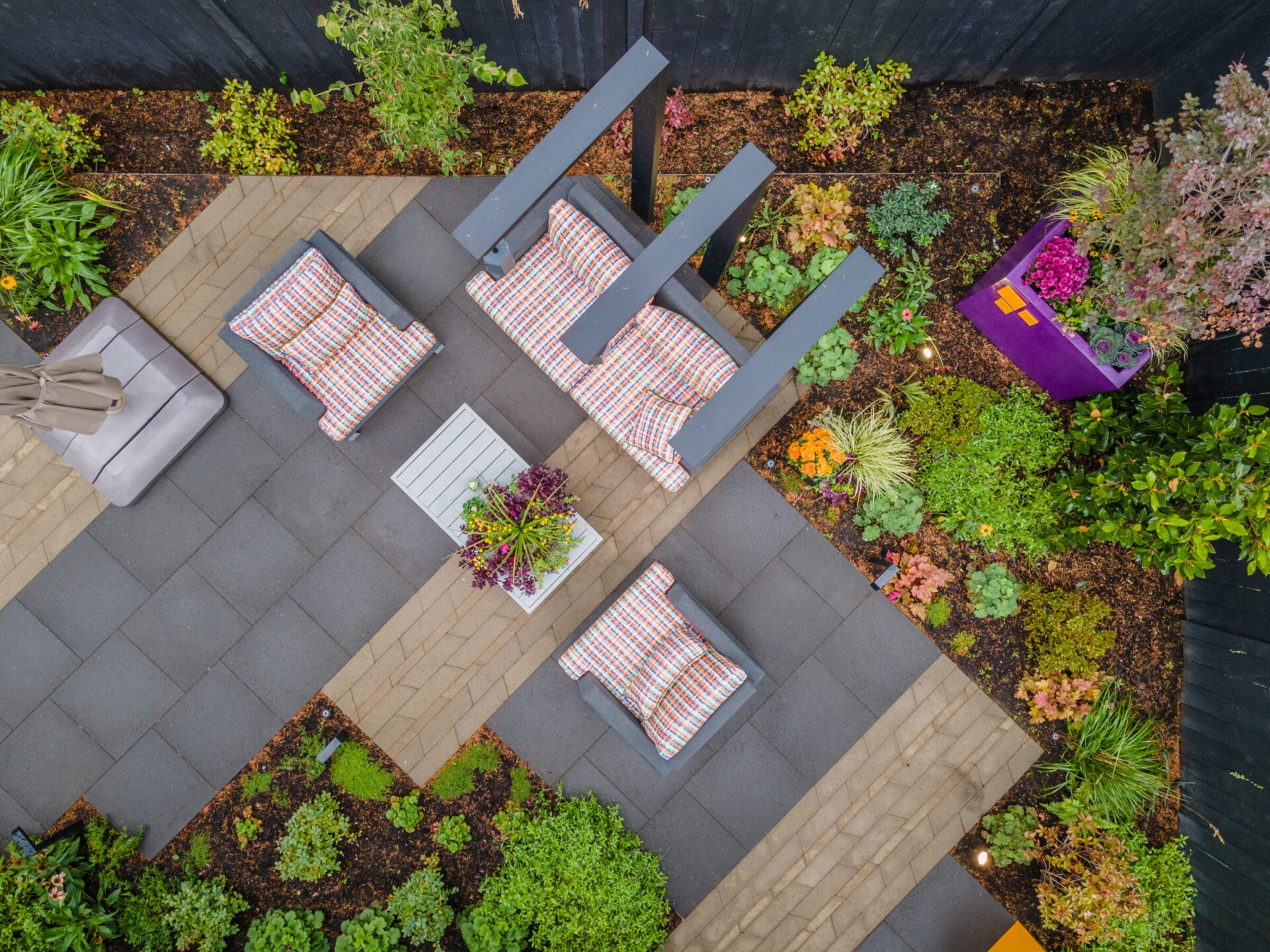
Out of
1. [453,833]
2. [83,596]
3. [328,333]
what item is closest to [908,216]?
[328,333]

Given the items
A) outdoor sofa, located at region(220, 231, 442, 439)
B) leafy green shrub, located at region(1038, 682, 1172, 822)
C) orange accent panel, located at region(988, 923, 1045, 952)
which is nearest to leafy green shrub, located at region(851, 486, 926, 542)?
leafy green shrub, located at region(1038, 682, 1172, 822)

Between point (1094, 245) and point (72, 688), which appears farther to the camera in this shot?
point (72, 688)

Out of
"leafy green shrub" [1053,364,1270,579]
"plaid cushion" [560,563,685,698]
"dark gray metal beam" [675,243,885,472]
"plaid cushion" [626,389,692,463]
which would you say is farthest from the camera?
"plaid cushion" [560,563,685,698]

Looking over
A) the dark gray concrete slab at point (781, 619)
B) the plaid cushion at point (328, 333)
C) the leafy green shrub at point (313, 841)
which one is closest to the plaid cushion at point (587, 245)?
the plaid cushion at point (328, 333)

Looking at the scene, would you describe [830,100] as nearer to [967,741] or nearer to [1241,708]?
[967,741]

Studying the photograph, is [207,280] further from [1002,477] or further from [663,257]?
[1002,477]

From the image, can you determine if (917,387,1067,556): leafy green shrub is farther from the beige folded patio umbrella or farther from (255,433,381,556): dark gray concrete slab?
the beige folded patio umbrella

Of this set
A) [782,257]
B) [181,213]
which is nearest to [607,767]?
[782,257]
